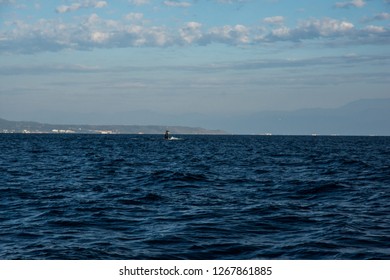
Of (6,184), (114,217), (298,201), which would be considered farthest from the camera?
(6,184)

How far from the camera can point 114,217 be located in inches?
823

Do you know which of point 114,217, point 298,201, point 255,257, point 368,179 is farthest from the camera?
point 368,179

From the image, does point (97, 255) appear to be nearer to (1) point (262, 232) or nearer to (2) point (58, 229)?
(2) point (58, 229)

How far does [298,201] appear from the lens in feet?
82.7

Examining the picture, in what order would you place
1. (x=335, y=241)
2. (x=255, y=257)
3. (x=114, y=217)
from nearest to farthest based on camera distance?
(x=255, y=257) → (x=335, y=241) → (x=114, y=217)

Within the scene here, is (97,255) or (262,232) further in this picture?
(262,232)

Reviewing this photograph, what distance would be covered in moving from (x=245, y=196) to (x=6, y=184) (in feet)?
48.4

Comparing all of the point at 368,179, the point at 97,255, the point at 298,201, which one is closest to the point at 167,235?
the point at 97,255
